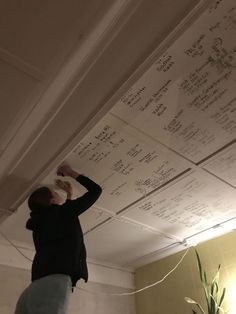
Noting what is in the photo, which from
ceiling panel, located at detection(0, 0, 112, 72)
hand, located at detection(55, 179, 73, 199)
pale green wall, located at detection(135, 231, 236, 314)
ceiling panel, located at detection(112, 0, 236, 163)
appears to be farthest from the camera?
pale green wall, located at detection(135, 231, 236, 314)

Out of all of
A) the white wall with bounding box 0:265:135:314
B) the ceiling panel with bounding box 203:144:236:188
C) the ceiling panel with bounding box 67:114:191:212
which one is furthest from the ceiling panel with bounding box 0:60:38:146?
the white wall with bounding box 0:265:135:314

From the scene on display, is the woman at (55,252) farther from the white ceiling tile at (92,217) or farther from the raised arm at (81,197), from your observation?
the white ceiling tile at (92,217)

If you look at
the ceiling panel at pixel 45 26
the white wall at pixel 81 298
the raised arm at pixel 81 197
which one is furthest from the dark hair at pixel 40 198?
the white wall at pixel 81 298

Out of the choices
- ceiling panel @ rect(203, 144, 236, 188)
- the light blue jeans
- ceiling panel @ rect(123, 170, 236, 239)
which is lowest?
the light blue jeans

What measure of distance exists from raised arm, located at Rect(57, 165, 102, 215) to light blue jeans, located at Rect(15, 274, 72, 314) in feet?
1.13

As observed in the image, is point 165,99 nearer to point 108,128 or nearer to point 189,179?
point 108,128

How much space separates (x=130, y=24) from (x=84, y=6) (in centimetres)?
18

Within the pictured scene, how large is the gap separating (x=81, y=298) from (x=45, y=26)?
2.24m

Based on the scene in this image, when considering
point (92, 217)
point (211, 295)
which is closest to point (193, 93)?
point (92, 217)

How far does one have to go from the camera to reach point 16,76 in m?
1.36

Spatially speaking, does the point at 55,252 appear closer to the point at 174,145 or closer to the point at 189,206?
the point at 174,145

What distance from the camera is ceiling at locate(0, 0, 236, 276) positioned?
3.91ft

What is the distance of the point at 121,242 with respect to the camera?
273 centimetres

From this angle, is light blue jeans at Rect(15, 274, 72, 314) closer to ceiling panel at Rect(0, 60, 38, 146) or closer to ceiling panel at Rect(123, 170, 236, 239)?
ceiling panel at Rect(0, 60, 38, 146)
